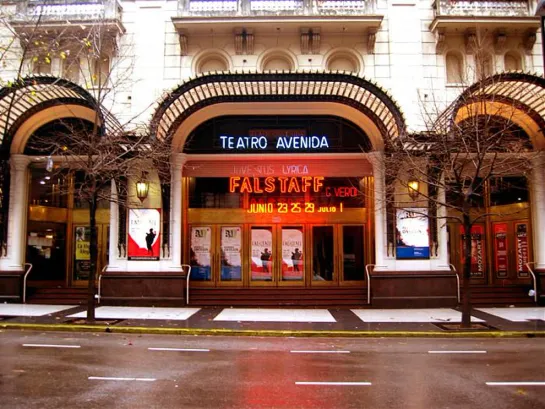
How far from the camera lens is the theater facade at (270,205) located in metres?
15.4

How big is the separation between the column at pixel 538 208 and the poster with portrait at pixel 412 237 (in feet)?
13.4

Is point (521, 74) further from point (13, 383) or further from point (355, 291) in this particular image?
point (13, 383)

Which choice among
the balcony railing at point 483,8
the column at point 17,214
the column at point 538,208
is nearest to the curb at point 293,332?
the column at point 17,214

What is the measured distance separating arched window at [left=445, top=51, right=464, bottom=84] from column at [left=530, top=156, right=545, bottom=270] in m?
3.96

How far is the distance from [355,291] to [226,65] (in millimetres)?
9246

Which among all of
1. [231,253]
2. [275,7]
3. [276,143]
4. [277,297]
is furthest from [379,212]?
[275,7]

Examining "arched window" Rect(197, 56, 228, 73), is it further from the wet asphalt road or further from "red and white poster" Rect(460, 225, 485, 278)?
"red and white poster" Rect(460, 225, 485, 278)

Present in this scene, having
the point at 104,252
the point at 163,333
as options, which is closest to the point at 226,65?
the point at 104,252

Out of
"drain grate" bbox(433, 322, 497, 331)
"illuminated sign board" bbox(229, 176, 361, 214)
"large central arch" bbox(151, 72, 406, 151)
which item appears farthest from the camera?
"illuminated sign board" bbox(229, 176, 361, 214)

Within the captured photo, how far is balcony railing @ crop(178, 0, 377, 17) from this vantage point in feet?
54.3

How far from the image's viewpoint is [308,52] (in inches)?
665

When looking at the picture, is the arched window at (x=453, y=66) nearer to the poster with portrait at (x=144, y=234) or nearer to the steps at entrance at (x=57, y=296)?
the poster with portrait at (x=144, y=234)

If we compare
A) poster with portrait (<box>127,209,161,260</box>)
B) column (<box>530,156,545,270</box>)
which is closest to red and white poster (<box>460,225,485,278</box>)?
column (<box>530,156,545,270</box>)

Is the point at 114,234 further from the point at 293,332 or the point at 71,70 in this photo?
the point at 293,332
